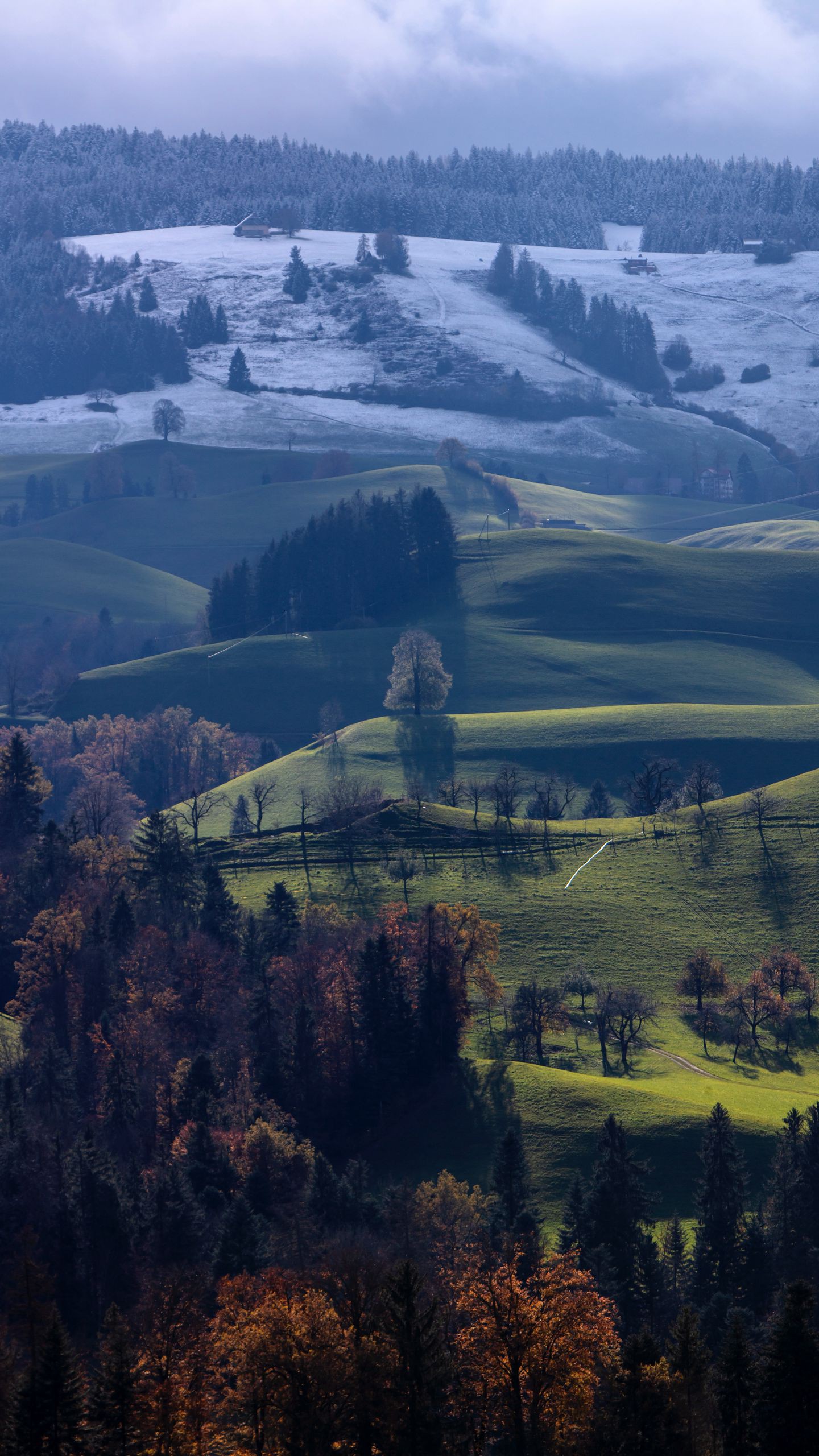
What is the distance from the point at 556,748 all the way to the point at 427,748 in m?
16.3

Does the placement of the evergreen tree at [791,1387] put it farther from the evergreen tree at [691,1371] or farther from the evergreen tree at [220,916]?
the evergreen tree at [220,916]

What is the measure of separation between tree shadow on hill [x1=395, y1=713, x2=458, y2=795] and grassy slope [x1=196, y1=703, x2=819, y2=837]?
146 millimetres

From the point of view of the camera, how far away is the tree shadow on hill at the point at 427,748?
177 meters

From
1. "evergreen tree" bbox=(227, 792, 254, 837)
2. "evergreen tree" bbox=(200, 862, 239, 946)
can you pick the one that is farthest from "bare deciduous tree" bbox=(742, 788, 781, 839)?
"evergreen tree" bbox=(227, 792, 254, 837)

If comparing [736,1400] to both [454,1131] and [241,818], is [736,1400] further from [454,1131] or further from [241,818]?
[241,818]

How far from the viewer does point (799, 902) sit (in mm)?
128500

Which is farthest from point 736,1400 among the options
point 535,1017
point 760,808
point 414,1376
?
point 760,808

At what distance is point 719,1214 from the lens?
251ft

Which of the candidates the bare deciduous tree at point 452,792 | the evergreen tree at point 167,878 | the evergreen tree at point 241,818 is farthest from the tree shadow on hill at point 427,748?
the evergreen tree at point 167,878

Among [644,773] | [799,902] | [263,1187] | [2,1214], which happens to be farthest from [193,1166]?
[644,773]

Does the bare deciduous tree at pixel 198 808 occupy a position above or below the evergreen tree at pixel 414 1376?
below

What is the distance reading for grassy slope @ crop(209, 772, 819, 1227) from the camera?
9125 centimetres

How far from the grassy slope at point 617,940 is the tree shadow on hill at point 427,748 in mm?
24278

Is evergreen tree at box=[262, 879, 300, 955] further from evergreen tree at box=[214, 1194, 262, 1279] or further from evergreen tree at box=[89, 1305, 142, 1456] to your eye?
evergreen tree at box=[89, 1305, 142, 1456]
